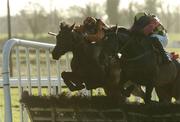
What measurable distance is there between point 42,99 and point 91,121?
20.0 inches

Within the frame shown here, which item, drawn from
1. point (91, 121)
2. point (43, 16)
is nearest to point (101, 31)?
point (91, 121)

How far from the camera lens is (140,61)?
207 inches

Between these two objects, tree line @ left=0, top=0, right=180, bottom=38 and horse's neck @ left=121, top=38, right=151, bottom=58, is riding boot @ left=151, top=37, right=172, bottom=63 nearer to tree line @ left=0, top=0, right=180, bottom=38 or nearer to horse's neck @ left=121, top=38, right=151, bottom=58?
horse's neck @ left=121, top=38, right=151, bottom=58

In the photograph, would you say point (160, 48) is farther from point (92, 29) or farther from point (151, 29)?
point (92, 29)

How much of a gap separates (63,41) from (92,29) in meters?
0.32

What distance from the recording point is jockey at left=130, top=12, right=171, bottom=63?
17.8 feet

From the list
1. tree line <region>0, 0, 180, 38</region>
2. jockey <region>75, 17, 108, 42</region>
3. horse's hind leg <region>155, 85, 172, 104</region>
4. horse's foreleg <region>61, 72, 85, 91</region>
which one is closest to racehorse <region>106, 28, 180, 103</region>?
jockey <region>75, 17, 108, 42</region>

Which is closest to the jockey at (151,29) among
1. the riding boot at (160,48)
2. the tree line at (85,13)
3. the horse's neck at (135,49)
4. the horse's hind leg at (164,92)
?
the riding boot at (160,48)

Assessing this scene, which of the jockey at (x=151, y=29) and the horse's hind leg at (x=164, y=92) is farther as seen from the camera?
the horse's hind leg at (x=164, y=92)

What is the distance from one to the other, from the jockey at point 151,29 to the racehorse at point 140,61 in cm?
5

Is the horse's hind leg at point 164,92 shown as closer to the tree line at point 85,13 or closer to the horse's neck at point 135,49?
the horse's neck at point 135,49

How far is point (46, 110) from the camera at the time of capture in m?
4.93

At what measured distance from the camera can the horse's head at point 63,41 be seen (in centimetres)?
499

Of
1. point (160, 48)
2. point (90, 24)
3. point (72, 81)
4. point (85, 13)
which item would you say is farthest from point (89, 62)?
point (85, 13)
